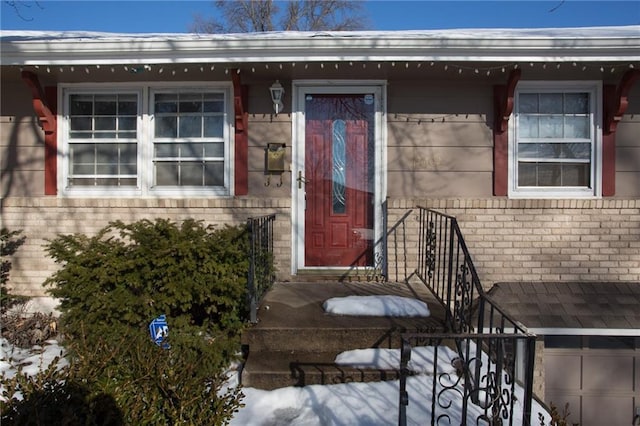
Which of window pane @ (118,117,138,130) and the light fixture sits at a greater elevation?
the light fixture

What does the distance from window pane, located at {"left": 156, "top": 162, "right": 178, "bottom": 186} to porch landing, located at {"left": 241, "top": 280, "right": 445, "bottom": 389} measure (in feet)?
7.42

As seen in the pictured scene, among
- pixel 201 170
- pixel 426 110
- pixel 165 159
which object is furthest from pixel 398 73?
pixel 165 159

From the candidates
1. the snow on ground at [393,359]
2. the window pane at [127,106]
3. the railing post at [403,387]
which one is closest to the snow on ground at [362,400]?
the snow on ground at [393,359]

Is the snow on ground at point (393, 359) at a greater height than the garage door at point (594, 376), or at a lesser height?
greater

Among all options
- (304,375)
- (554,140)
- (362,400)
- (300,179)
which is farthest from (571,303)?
(300,179)

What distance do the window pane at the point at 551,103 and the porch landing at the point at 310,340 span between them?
2.98 meters

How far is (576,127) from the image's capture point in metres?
5.32

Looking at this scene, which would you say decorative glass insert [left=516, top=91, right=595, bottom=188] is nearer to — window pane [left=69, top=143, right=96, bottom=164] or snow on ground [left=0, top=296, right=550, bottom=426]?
snow on ground [left=0, top=296, right=550, bottom=426]

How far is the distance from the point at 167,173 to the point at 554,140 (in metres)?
4.88

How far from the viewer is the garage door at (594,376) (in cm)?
486

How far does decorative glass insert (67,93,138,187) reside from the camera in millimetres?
5547

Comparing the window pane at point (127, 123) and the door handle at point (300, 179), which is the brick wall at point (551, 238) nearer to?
the door handle at point (300, 179)

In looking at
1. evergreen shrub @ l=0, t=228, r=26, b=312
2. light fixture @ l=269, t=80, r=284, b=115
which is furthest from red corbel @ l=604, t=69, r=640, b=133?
evergreen shrub @ l=0, t=228, r=26, b=312

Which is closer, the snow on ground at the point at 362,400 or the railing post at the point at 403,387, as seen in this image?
the railing post at the point at 403,387
